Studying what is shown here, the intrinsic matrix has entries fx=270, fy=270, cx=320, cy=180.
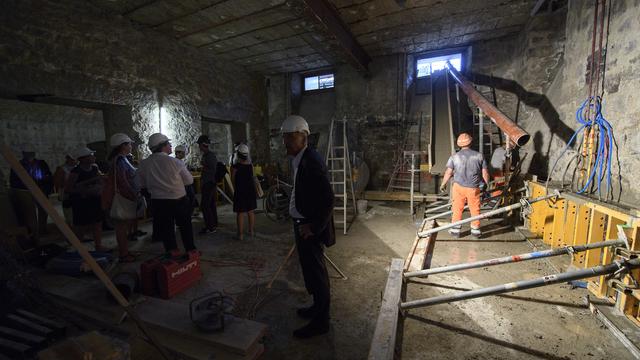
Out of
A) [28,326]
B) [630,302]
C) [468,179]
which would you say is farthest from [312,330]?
[468,179]

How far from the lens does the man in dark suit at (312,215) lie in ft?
7.16

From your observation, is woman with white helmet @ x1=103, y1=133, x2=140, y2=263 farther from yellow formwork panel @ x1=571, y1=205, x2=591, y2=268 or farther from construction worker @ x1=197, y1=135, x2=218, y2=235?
yellow formwork panel @ x1=571, y1=205, x2=591, y2=268

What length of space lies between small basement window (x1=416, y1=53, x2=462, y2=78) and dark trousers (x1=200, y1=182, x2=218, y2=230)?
724 centimetres

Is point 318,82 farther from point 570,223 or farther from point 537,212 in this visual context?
point 570,223

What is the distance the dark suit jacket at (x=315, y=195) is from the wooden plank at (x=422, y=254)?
5.37ft

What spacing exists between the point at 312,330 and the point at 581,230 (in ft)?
11.1

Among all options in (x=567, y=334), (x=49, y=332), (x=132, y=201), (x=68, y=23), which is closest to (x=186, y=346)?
(x=49, y=332)

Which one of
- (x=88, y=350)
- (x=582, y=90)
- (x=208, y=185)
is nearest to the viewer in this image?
(x=88, y=350)

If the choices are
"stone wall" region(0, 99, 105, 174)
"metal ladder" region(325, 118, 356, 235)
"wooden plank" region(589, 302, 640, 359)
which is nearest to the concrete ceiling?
"metal ladder" region(325, 118, 356, 235)

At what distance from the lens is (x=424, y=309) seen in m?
2.63

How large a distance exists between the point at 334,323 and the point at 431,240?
2.50 meters

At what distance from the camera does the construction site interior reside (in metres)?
2.20

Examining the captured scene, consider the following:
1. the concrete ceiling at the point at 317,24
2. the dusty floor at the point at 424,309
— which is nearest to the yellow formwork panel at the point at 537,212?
the dusty floor at the point at 424,309

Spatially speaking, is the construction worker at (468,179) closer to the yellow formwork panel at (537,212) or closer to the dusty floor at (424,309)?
the dusty floor at (424,309)
